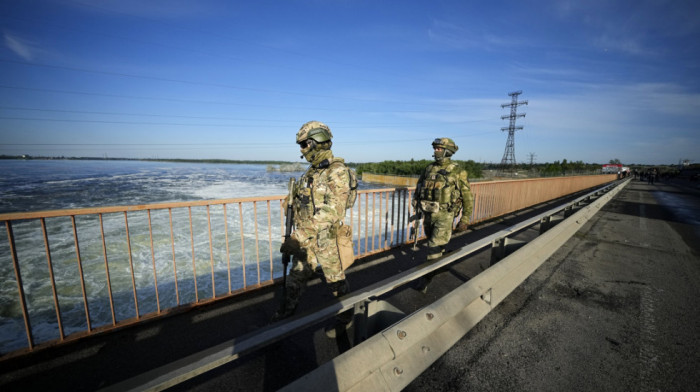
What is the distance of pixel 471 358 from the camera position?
228 cm

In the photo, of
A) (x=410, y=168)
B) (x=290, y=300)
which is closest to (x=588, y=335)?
(x=290, y=300)

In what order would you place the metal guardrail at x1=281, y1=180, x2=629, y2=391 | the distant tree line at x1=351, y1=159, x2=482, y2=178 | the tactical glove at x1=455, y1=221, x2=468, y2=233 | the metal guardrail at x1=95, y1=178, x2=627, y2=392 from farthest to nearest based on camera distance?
the distant tree line at x1=351, y1=159, x2=482, y2=178 → the tactical glove at x1=455, y1=221, x2=468, y2=233 → the metal guardrail at x1=281, y1=180, x2=629, y2=391 → the metal guardrail at x1=95, y1=178, x2=627, y2=392

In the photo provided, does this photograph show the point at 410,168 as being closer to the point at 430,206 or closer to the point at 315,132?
the point at 430,206

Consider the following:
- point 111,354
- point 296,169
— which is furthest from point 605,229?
point 296,169

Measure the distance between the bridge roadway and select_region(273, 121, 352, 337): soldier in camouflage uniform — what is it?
0.49 metres

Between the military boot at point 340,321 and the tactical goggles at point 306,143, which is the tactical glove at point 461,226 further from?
the tactical goggles at point 306,143

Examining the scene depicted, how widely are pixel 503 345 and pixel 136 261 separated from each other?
23.9ft

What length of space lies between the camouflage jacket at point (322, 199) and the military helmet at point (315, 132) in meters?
0.18

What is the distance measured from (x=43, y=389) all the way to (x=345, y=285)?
2413 millimetres

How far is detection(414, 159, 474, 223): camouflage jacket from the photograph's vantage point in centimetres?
363

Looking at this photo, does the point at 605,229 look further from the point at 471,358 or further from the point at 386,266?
the point at 471,358

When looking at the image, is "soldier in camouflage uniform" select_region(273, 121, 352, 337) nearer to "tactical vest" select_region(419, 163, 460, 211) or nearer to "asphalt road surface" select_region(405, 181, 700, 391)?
"asphalt road surface" select_region(405, 181, 700, 391)

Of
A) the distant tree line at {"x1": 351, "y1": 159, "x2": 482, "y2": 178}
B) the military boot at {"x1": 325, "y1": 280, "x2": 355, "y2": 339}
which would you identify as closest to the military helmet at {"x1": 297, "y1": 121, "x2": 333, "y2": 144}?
the military boot at {"x1": 325, "y1": 280, "x2": 355, "y2": 339}

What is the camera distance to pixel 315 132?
2676 millimetres
